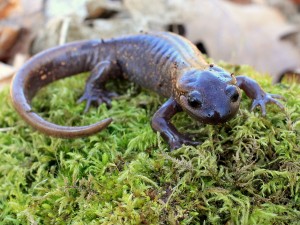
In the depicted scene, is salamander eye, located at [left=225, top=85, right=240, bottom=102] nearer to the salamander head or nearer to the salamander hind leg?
the salamander head

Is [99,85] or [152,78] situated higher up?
[152,78]

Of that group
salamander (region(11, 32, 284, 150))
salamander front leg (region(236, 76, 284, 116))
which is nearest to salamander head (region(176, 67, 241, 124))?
salamander (region(11, 32, 284, 150))

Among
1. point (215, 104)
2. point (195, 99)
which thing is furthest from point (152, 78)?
point (215, 104)

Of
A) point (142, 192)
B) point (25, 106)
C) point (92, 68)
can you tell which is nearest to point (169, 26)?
point (92, 68)

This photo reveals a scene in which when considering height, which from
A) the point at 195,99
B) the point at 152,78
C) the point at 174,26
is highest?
the point at 195,99

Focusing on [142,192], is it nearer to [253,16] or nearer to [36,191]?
[36,191]

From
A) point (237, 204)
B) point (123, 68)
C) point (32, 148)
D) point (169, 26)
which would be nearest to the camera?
point (237, 204)

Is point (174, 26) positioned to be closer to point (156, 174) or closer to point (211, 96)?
point (211, 96)

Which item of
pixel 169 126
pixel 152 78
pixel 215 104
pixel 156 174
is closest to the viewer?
pixel 156 174
